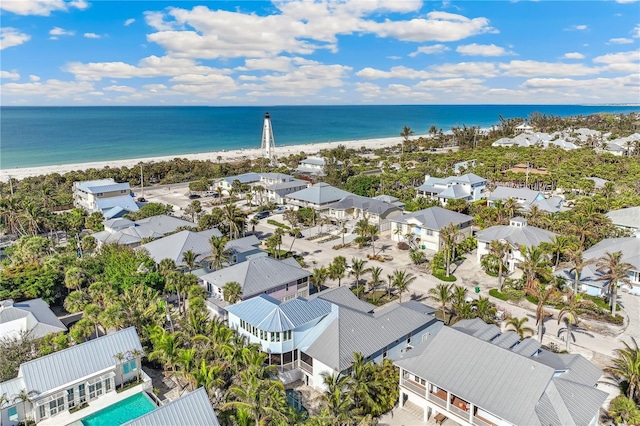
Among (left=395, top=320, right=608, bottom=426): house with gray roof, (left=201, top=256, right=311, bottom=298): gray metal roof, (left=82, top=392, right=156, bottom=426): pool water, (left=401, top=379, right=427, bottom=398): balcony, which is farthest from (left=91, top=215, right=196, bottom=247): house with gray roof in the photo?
(left=395, top=320, right=608, bottom=426): house with gray roof

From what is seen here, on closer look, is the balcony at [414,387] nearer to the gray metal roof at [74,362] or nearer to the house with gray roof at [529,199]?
the gray metal roof at [74,362]

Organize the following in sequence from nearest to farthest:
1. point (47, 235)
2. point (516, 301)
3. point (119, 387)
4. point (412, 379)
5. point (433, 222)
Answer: point (412, 379) → point (119, 387) → point (516, 301) → point (433, 222) → point (47, 235)

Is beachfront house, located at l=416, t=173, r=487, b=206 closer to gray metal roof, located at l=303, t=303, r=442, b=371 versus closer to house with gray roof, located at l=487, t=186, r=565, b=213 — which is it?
house with gray roof, located at l=487, t=186, r=565, b=213

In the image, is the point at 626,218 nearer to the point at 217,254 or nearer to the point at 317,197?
the point at 317,197

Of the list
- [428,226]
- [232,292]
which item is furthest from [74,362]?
[428,226]

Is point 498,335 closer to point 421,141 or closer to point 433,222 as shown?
point 433,222

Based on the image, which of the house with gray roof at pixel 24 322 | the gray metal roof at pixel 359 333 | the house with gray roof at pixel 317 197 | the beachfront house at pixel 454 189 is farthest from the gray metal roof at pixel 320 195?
the house with gray roof at pixel 24 322

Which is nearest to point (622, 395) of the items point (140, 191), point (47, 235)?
point (47, 235)
